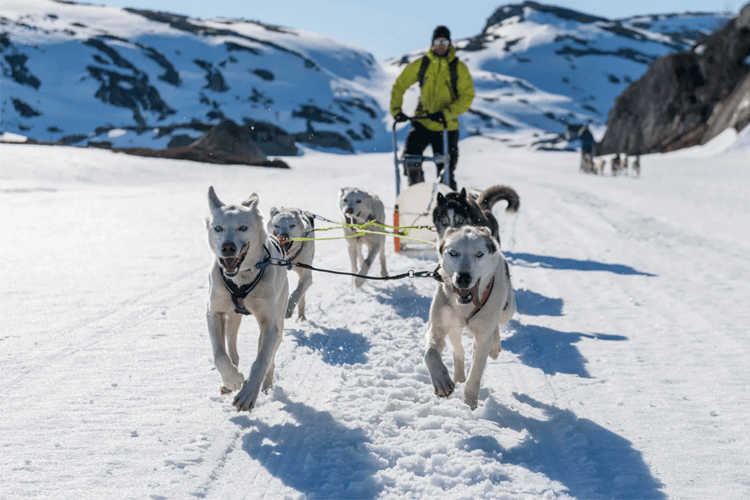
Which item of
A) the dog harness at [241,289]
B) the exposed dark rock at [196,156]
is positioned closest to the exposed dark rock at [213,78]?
the exposed dark rock at [196,156]

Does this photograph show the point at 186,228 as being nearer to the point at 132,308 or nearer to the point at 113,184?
the point at 132,308

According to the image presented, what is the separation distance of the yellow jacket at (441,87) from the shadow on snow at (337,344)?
3.17 m

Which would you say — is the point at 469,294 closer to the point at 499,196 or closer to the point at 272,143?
the point at 499,196

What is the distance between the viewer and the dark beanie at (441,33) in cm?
627

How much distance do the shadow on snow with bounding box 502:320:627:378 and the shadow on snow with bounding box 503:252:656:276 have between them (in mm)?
2176

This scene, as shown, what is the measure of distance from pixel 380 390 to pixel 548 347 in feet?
4.46

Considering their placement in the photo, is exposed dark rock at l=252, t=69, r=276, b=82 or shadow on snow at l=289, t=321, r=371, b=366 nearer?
shadow on snow at l=289, t=321, r=371, b=366

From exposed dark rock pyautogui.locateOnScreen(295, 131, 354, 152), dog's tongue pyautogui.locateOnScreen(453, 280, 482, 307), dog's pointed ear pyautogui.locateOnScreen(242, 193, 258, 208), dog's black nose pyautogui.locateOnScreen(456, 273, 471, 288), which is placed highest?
dog's pointed ear pyautogui.locateOnScreen(242, 193, 258, 208)

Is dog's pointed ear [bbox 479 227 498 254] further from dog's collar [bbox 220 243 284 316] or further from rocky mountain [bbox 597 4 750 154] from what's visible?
rocky mountain [bbox 597 4 750 154]

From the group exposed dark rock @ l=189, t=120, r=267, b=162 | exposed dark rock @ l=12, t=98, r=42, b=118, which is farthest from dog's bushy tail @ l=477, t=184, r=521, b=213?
exposed dark rock @ l=12, t=98, r=42, b=118

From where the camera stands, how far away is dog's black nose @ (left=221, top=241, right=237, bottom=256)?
280 cm

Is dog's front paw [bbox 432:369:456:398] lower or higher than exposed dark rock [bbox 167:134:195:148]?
higher

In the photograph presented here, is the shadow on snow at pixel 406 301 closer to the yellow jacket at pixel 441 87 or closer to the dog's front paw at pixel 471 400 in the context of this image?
the dog's front paw at pixel 471 400

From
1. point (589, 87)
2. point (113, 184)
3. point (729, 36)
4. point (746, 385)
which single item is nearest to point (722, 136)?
point (729, 36)
